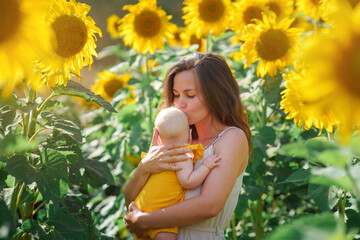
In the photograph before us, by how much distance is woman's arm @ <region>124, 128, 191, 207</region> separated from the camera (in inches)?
65.2

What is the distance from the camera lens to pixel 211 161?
1.63 meters

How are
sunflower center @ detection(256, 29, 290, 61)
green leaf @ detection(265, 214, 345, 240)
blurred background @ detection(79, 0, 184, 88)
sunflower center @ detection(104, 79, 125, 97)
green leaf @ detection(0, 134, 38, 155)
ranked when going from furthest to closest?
blurred background @ detection(79, 0, 184, 88)
sunflower center @ detection(104, 79, 125, 97)
sunflower center @ detection(256, 29, 290, 61)
green leaf @ detection(0, 134, 38, 155)
green leaf @ detection(265, 214, 345, 240)

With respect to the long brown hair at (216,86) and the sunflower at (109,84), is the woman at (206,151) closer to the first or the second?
the long brown hair at (216,86)

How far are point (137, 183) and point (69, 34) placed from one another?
0.66 m

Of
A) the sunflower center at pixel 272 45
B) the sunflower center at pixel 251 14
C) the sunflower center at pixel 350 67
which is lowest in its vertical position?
the sunflower center at pixel 350 67

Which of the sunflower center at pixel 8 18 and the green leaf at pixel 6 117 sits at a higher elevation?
the sunflower center at pixel 8 18

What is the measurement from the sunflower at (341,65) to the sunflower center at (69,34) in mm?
1115

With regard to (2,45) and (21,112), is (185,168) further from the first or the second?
(2,45)

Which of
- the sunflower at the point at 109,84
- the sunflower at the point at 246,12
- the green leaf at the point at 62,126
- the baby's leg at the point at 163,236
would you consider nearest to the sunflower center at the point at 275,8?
the sunflower at the point at 246,12

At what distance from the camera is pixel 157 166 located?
1686 mm

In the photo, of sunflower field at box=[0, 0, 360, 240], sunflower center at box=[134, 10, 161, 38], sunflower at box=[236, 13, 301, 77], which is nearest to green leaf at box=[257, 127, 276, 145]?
sunflower field at box=[0, 0, 360, 240]

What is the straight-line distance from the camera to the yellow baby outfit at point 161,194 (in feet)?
5.40

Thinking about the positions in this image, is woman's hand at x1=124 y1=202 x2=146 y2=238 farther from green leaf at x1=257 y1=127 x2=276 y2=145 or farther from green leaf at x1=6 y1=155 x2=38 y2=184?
green leaf at x1=257 y1=127 x2=276 y2=145

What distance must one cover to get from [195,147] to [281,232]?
3.30 feet
